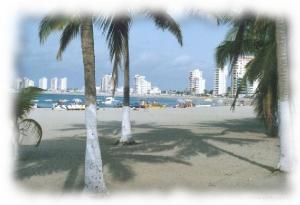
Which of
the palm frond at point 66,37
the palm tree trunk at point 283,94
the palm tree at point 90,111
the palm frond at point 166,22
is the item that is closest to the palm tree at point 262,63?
the palm frond at point 166,22

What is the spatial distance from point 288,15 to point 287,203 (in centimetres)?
405

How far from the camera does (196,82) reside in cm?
13138

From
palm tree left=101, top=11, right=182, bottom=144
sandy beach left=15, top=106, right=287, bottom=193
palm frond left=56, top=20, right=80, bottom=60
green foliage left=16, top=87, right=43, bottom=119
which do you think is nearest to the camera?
sandy beach left=15, top=106, right=287, bottom=193

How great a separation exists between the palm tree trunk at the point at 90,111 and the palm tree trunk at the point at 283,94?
141 inches

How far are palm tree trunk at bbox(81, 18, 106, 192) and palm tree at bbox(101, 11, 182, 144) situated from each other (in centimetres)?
591

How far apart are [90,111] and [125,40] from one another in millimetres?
7432

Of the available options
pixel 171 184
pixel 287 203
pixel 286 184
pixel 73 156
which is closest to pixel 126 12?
pixel 73 156

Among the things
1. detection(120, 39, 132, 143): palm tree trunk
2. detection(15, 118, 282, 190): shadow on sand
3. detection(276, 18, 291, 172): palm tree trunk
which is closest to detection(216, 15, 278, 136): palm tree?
detection(15, 118, 282, 190): shadow on sand

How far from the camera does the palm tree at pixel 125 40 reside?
14.4 meters

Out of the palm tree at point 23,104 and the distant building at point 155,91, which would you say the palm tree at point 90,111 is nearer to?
the palm tree at point 23,104

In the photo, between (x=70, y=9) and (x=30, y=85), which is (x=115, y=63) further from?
(x=70, y=9)

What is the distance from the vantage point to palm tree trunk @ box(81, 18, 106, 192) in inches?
309

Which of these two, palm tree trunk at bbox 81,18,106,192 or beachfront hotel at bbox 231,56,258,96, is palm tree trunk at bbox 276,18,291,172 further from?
beachfront hotel at bbox 231,56,258,96

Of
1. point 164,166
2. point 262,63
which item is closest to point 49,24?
point 164,166
